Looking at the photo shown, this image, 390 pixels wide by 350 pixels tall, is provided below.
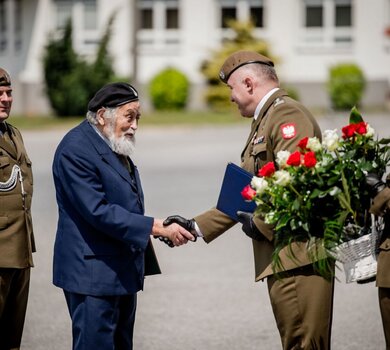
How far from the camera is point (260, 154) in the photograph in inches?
215

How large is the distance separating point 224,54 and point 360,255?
29.2m

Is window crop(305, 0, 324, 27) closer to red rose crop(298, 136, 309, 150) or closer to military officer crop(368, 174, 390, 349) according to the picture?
military officer crop(368, 174, 390, 349)

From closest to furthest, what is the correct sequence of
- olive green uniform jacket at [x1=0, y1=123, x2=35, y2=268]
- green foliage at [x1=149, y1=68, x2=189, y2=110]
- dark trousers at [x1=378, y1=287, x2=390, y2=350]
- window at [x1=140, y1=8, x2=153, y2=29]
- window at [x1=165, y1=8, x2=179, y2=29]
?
dark trousers at [x1=378, y1=287, x2=390, y2=350] < olive green uniform jacket at [x1=0, y1=123, x2=35, y2=268] < green foliage at [x1=149, y1=68, x2=189, y2=110] < window at [x1=165, y1=8, x2=179, y2=29] < window at [x1=140, y1=8, x2=153, y2=29]

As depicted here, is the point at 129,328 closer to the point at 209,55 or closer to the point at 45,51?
the point at 45,51

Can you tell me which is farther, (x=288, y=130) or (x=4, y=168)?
(x=4, y=168)

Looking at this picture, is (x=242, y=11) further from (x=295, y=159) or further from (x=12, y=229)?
(x=295, y=159)

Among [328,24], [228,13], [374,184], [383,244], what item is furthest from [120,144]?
[228,13]

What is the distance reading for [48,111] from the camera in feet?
121

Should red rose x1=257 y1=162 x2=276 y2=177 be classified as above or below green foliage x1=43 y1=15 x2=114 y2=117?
above

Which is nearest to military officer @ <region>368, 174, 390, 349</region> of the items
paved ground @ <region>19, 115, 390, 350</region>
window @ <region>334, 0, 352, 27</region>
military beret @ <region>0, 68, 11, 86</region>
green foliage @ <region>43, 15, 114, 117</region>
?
paved ground @ <region>19, 115, 390, 350</region>

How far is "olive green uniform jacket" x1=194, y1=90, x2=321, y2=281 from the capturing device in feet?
17.3

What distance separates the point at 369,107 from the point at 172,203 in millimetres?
21219

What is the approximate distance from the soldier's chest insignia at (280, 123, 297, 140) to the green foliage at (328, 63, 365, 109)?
28547mm

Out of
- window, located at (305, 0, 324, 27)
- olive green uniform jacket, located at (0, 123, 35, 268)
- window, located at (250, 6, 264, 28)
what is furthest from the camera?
window, located at (250, 6, 264, 28)
